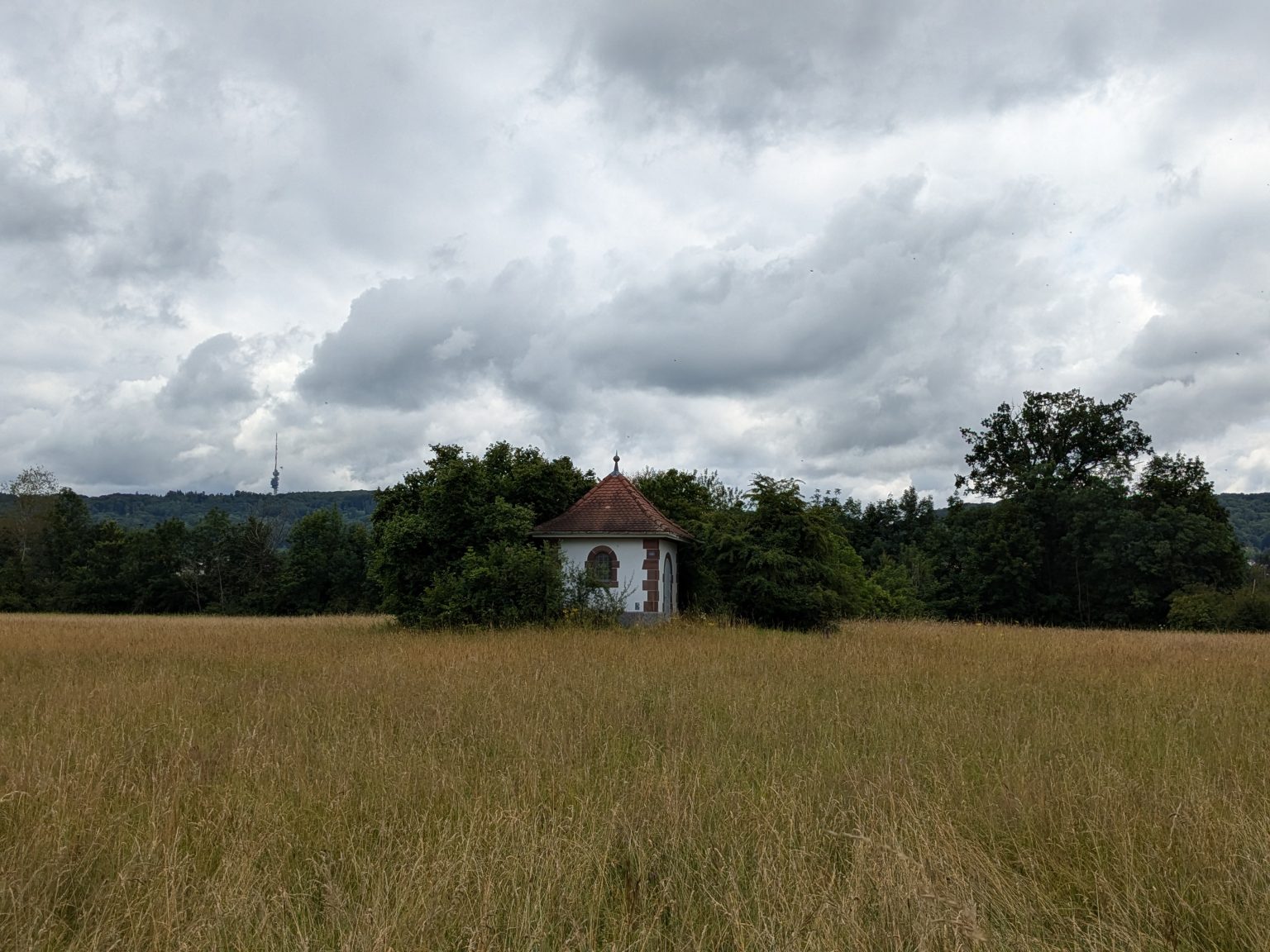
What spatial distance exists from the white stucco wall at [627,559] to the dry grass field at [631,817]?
1457cm

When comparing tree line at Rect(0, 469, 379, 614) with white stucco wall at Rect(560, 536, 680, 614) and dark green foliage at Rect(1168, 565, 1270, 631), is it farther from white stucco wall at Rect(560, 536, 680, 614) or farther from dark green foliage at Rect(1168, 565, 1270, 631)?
dark green foliage at Rect(1168, 565, 1270, 631)

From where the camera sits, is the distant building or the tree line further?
the tree line

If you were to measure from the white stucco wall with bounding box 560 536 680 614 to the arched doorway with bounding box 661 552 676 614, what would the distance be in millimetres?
220

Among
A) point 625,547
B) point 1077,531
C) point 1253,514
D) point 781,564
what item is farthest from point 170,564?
point 1253,514

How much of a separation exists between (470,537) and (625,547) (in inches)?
194

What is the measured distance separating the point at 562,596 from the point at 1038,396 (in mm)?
37748

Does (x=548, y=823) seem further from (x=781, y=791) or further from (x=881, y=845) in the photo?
(x=881, y=845)

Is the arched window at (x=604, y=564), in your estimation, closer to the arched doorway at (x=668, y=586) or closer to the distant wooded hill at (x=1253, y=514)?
the arched doorway at (x=668, y=586)

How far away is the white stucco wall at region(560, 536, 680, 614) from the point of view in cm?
2470

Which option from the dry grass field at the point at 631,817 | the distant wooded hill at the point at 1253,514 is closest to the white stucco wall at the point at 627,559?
the dry grass field at the point at 631,817

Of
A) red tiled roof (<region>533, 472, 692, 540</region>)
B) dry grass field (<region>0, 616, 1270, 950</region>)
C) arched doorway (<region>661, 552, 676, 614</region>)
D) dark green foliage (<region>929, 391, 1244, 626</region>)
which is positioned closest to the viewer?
dry grass field (<region>0, 616, 1270, 950</region>)

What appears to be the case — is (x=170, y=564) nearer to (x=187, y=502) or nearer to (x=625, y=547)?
(x=625, y=547)

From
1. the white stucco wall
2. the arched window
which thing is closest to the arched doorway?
the white stucco wall

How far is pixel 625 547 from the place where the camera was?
25.1m
